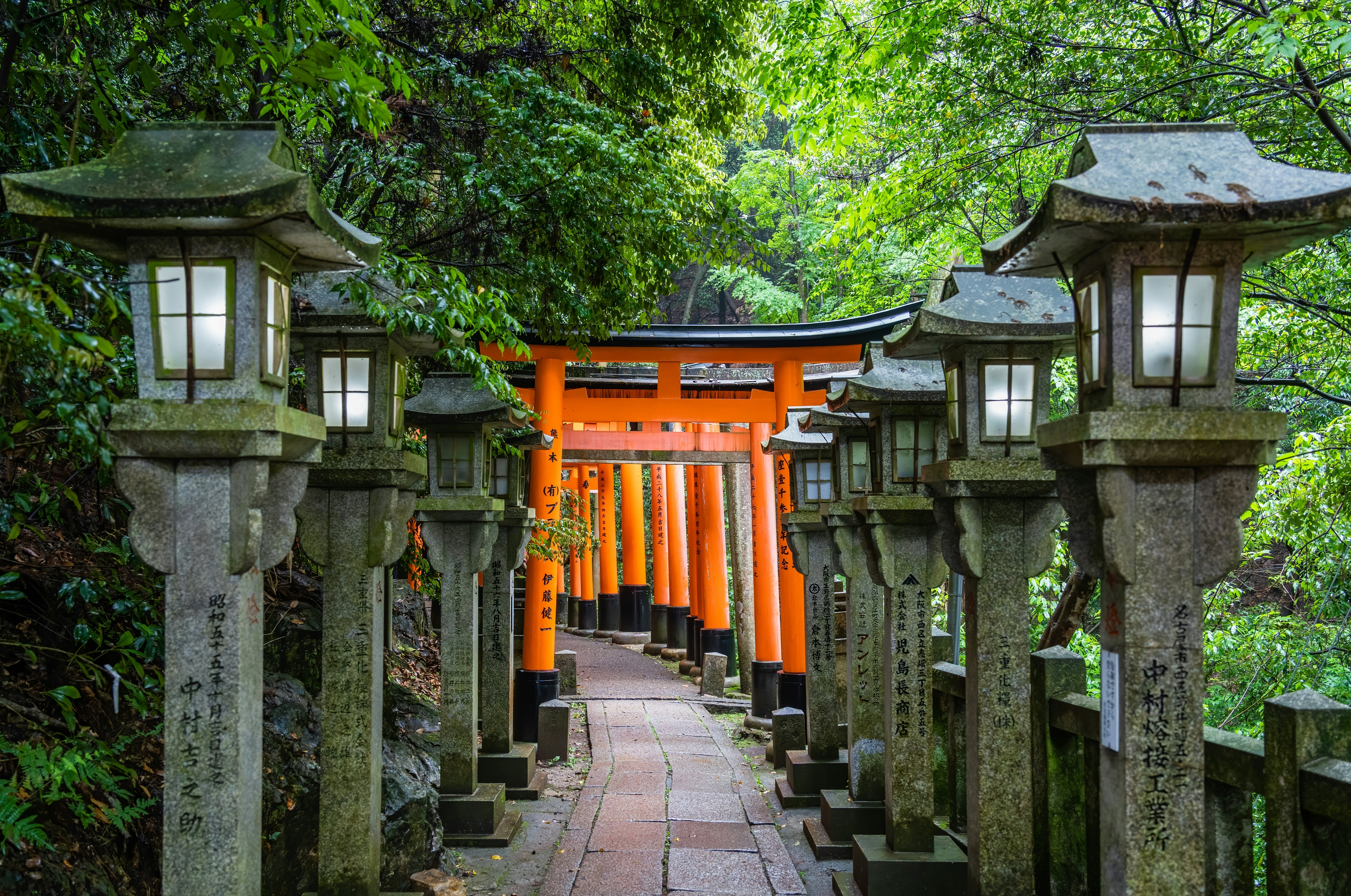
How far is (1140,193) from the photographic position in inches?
136

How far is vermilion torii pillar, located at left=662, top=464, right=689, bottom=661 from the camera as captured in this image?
22.4 m

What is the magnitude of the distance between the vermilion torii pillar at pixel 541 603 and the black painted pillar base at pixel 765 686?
3.16 meters

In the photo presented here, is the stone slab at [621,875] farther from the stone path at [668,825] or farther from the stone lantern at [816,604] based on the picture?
the stone lantern at [816,604]

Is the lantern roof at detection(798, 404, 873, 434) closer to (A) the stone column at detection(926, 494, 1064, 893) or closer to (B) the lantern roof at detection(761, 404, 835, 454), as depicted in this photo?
(B) the lantern roof at detection(761, 404, 835, 454)

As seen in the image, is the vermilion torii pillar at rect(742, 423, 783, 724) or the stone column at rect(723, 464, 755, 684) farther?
the stone column at rect(723, 464, 755, 684)

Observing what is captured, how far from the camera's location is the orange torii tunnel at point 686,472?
12766 millimetres

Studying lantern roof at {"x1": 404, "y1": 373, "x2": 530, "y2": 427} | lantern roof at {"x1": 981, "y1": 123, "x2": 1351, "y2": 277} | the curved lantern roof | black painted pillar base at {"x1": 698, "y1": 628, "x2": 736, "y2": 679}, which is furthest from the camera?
black painted pillar base at {"x1": 698, "y1": 628, "x2": 736, "y2": 679}

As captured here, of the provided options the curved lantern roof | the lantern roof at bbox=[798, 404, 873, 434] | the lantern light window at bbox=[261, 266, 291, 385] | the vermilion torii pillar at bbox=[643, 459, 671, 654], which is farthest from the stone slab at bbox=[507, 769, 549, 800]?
the vermilion torii pillar at bbox=[643, 459, 671, 654]

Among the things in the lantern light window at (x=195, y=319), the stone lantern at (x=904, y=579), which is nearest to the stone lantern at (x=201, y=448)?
the lantern light window at (x=195, y=319)

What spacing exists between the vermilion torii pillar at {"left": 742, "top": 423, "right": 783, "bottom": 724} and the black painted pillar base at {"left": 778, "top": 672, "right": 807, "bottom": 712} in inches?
34.8

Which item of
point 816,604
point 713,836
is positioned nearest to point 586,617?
point 816,604

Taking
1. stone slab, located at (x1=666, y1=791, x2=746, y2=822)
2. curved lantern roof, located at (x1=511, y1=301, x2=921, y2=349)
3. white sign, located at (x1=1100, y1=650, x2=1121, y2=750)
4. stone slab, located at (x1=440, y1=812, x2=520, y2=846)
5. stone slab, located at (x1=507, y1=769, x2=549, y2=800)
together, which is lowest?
stone slab, located at (x1=666, y1=791, x2=746, y2=822)

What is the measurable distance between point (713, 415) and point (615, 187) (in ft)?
29.2

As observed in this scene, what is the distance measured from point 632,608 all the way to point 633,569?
1355 millimetres
